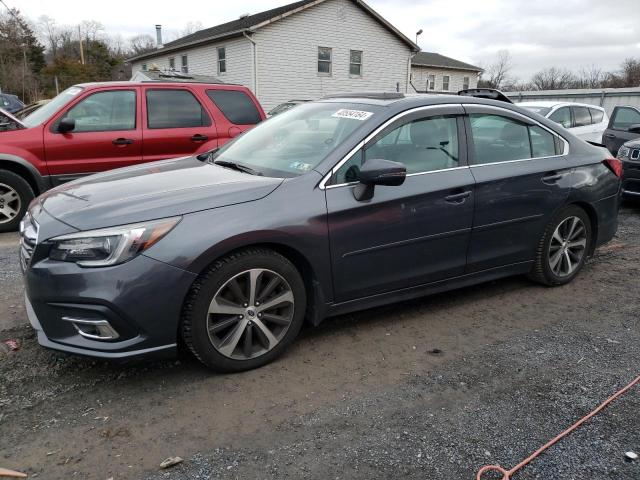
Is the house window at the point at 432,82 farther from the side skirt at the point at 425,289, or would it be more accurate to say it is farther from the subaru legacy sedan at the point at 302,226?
the side skirt at the point at 425,289

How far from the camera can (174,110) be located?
7.03 metres

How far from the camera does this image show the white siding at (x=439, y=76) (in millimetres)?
36938

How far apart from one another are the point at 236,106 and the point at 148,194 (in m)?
4.67

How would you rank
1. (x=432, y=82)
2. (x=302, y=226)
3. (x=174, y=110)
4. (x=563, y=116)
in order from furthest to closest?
(x=432, y=82), (x=563, y=116), (x=174, y=110), (x=302, y=226)

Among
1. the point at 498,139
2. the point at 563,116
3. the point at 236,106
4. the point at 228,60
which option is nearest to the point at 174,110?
the point at 236,106

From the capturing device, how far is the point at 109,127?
21.8 feet

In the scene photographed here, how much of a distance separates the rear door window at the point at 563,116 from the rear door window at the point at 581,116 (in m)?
0.23

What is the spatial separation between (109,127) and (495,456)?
5.95 m

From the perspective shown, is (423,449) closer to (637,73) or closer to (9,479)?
(9,479)

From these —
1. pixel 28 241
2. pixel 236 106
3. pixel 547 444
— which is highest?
pixel 236 106

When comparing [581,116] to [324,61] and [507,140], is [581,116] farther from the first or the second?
[324,61]

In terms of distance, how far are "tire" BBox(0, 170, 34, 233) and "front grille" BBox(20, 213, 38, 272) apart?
139 inches

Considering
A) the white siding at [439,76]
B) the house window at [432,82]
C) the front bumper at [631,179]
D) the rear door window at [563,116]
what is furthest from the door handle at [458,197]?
the house window at [432,82]

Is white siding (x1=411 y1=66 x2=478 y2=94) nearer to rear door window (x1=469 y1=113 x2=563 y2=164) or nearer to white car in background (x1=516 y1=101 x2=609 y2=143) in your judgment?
white car in background (x1=516 y1=101 x2=609 y2=143)
